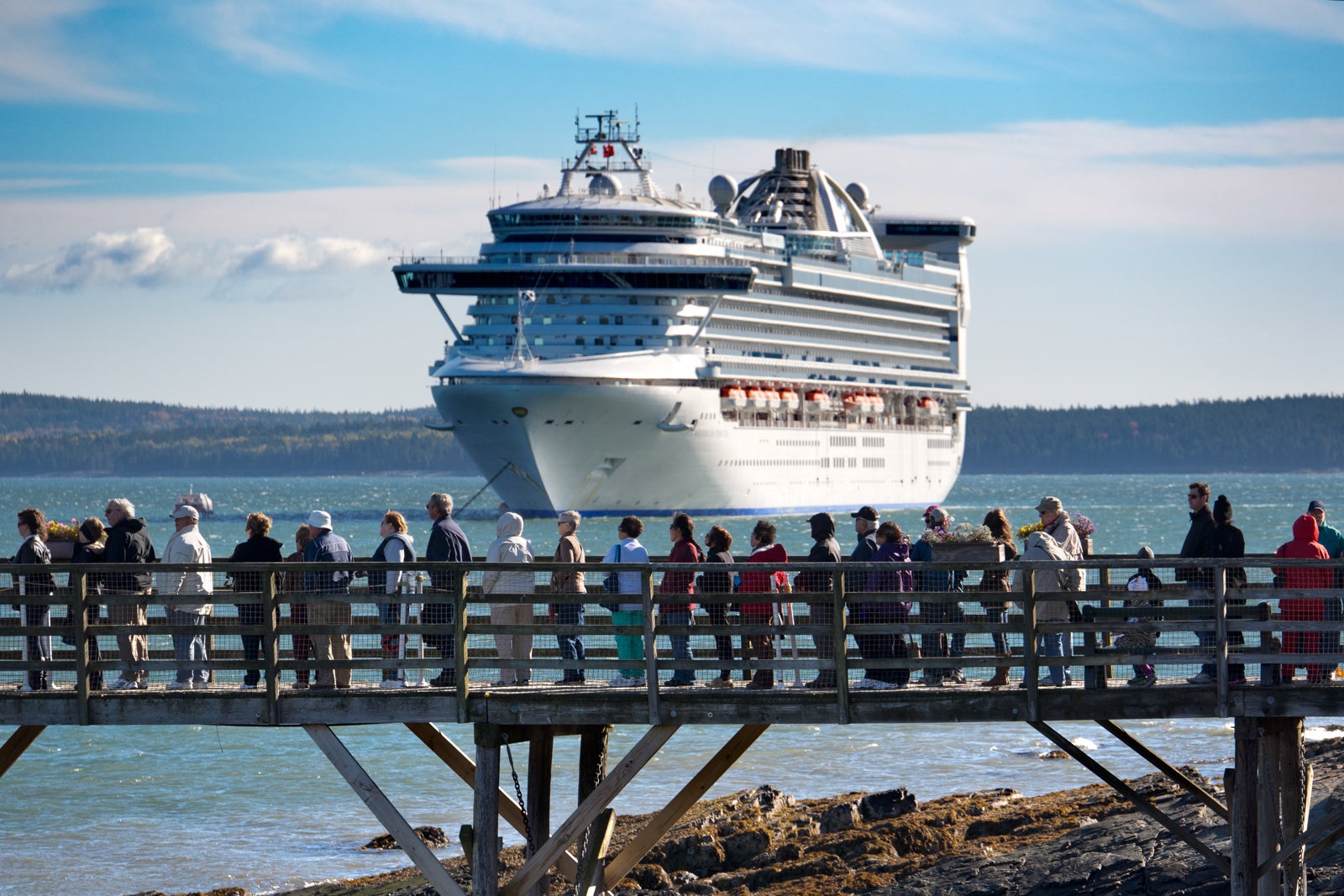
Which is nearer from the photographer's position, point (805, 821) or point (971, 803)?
point (805, 821)

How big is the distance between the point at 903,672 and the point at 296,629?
3660 mm

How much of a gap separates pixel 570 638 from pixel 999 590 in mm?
2711

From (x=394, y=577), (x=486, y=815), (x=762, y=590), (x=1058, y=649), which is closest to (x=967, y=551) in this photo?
(x=1058, y=649)

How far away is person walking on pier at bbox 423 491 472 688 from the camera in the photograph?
11523 mm

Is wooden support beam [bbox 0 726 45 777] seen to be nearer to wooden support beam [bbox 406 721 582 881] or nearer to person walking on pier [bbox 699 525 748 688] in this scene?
wooden support beam [bbox 406 721 582 881]

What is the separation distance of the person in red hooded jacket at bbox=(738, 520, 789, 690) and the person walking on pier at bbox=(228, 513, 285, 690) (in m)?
2.92

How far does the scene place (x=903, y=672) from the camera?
1147 centimetres

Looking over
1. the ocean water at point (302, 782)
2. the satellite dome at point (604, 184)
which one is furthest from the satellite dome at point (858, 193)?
the ocean water at point (302, 782)

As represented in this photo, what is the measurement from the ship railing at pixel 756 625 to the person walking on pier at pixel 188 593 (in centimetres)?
5

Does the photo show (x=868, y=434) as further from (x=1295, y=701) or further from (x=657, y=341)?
(x=1295, y=701)

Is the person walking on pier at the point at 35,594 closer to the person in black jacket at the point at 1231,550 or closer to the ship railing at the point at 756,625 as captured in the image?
the ship railing at the point at 756,625

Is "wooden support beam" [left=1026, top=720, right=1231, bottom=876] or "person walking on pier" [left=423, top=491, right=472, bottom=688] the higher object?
"person walking on pier" [left=423, top=491, right=472, bottom=688]

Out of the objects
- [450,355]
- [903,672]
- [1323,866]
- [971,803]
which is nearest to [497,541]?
[903,672]

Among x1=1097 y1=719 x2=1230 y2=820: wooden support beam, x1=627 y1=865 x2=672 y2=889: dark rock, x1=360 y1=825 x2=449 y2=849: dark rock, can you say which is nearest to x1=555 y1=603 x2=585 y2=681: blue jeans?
x1=627 y1=865 x2=672 y2=889: dark rock
